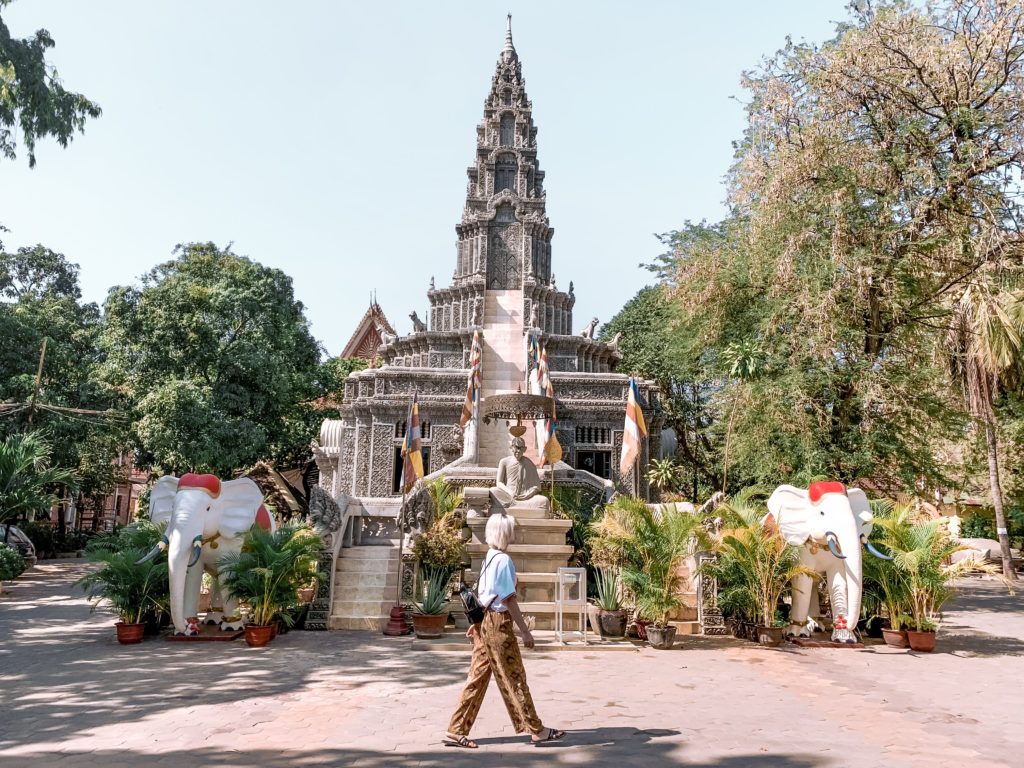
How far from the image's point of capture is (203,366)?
2839 cm

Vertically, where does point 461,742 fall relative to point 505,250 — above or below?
below

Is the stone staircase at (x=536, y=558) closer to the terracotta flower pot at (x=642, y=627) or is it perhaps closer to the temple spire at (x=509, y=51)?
the terracotta flower pot at (x=642, y=627)

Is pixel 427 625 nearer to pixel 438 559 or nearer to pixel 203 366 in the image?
pixel 438 559

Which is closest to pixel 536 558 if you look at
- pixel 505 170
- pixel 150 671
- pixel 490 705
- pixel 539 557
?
pixel 539 557

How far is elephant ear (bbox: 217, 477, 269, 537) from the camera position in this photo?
37.4ft

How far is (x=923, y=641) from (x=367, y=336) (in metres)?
46.5

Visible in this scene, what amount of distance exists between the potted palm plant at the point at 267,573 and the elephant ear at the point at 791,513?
739cm

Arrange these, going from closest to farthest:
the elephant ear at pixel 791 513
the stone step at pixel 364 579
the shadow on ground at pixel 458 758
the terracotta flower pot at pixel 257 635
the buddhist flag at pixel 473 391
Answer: the shadow on ground at pixel 458 758 → the terracotta flower pot at pixel 257 635 → the elephant ear at pixel 791 513 → the stone step at pixel 364 579 → the buddhist flag at pixel 473 391

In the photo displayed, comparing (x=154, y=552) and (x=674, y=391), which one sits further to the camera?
(x=674, y=391)

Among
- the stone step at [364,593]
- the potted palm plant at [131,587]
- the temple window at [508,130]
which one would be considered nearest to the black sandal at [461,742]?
the potted palm plant at [131,587]

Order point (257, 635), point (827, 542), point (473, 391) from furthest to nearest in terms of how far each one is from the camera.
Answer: point (473, 391) → point (827, 542) → point (257, 635)

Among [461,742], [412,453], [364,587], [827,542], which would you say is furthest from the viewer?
[412,453]

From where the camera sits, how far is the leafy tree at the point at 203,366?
26.5m

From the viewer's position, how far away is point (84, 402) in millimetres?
29312
